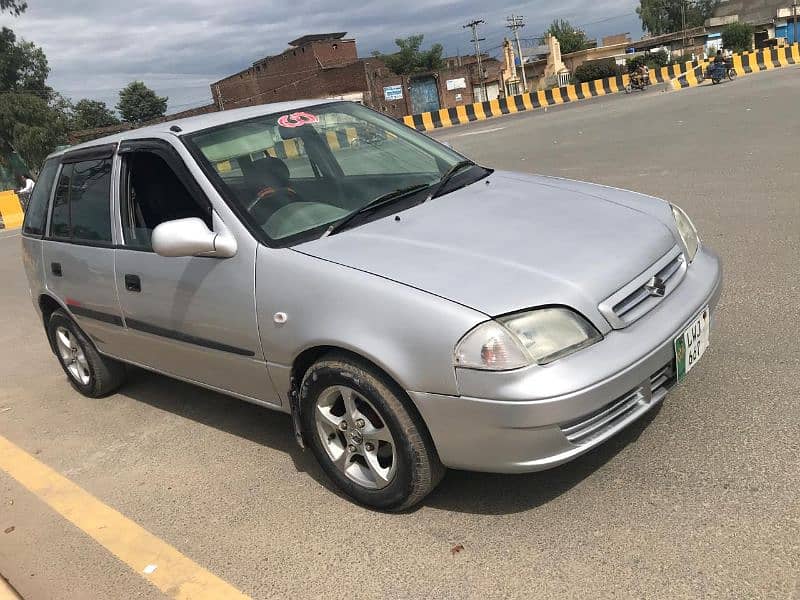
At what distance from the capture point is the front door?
125 inches

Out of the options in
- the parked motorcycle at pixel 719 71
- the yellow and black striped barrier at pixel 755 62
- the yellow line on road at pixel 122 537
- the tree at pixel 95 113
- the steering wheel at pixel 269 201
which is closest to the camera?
the yellow line on road at pixel 122 537

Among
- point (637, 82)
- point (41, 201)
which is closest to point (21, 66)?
point (637, 82)

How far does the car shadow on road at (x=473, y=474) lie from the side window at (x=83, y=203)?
1272mm

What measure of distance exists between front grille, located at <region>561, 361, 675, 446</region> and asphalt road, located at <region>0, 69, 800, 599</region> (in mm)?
365

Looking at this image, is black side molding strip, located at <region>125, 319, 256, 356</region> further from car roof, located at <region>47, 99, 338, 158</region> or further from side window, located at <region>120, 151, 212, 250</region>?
car roof, located at <region>47, 99, 338, 158</region>

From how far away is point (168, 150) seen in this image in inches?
142

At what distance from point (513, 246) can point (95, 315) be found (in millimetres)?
2685

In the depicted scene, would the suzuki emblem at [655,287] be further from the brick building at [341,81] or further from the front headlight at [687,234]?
the brick building at [341,81]

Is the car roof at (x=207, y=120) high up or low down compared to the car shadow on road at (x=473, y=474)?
up

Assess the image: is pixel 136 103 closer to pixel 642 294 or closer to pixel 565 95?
pixel 565 95

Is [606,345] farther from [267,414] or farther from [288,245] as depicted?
[267,414]

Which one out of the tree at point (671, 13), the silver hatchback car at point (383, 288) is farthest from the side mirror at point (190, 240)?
the tree at point (671, 13)

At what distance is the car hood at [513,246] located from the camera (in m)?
2.59

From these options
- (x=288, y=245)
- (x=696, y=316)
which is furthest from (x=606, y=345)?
(x=288, y=245)
